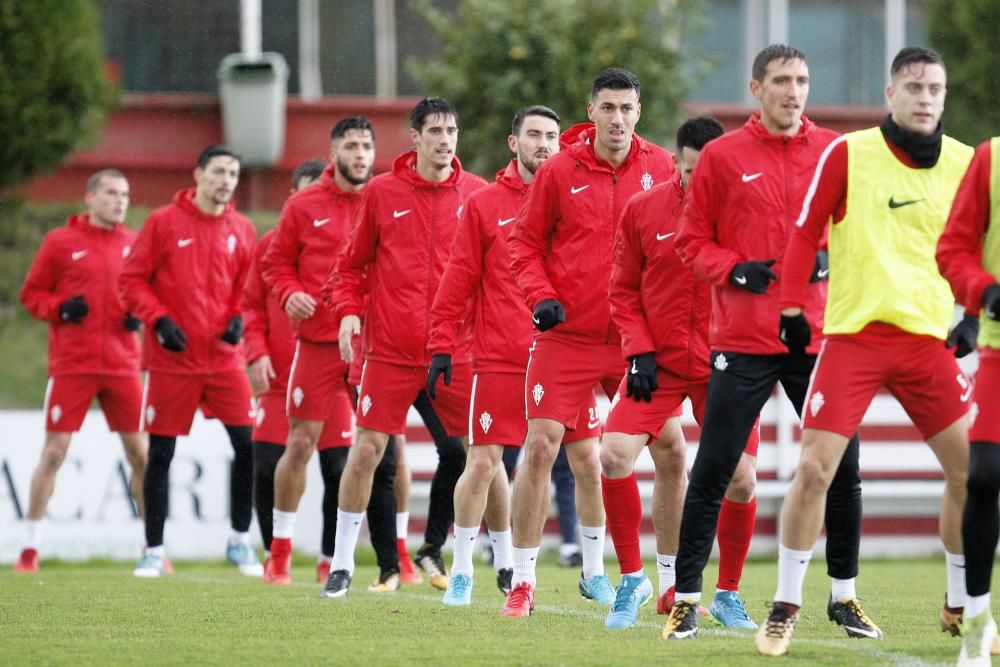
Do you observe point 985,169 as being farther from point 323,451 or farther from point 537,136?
point 323,451

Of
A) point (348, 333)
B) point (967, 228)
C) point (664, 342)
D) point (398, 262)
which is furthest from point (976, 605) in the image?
point (398, 262)

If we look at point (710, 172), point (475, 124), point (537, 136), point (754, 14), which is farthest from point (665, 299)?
point (754, 14)

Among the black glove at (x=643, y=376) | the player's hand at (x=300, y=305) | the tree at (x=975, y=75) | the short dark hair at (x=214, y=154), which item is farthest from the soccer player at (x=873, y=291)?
the tree at (x=975, y=75)

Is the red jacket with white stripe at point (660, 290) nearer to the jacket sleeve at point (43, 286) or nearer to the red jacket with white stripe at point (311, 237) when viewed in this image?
the red jacket with white stripe at point (311, 237)

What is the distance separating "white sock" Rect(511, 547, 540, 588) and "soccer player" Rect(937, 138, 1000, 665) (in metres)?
2.85

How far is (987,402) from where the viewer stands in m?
6.45

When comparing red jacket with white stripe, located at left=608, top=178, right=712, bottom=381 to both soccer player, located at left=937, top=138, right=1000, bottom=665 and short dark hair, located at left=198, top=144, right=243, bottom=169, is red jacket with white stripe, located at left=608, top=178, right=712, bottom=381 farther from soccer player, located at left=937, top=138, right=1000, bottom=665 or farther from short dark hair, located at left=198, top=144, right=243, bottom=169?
short dark hair, located at left=198, top=144, right=243, bottom=169

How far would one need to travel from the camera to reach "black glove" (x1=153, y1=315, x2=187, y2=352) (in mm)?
12305

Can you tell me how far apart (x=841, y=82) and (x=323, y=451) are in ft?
55.1

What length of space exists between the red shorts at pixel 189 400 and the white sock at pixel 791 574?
6555 millimetres

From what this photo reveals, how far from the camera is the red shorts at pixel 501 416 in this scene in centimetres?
929

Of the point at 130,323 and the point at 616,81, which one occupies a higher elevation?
the point at 616,81

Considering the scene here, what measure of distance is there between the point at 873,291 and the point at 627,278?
1.81 meters

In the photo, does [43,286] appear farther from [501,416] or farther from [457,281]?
[501,416]
